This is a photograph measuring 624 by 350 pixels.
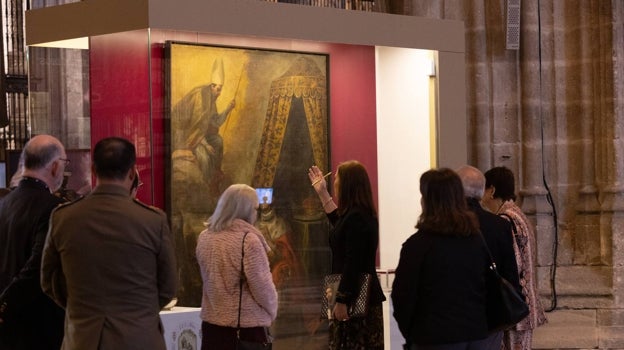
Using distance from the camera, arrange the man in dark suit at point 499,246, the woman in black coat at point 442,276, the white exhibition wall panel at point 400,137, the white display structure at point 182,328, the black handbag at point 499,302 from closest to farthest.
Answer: the woman in black coat at point 442,276, the black handbag at point 499,302, the man in dark suit at point 499,246, the white display structure at point 182,328, the white exhibition wall panel at point 400,137

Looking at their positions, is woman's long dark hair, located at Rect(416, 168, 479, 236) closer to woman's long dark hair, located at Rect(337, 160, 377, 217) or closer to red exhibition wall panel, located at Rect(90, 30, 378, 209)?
woman's long dark hair, located at Rect(337, 160, 377, 217)

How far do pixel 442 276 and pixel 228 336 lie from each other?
1.16 metres

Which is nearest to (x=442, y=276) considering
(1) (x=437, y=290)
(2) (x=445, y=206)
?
(1) (x=437, y=290)

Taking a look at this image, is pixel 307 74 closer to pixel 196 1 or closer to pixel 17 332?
pixel 196 1

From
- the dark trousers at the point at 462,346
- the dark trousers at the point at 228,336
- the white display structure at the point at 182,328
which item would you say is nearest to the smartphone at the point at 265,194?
the white display structure at the point at 182,328

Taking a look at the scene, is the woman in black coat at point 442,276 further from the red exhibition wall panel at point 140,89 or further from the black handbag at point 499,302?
the red exhibition wall panel at point 140,89

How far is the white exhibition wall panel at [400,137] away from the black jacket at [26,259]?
9.91ft

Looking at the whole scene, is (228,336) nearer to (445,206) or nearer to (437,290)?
(437,290)

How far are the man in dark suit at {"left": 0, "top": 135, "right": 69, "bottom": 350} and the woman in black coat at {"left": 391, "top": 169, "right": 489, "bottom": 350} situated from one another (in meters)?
1.40

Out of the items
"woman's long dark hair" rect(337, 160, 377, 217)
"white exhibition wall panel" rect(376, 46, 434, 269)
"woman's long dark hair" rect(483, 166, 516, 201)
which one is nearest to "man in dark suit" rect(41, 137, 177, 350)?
"woman's long dark hair" rect(337, 160, 377, 217)

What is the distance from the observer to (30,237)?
4.57 meters

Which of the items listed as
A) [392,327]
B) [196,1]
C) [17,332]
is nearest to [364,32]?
[196,1]

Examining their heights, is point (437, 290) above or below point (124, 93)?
below

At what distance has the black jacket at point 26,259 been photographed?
14.9 feet
